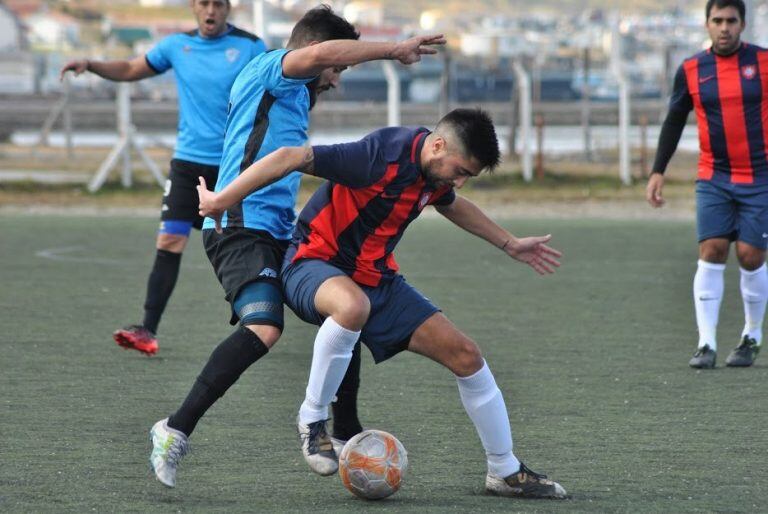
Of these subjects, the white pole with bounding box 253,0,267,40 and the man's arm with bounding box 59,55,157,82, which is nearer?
the man's arm with bounding box 59,55,157,82

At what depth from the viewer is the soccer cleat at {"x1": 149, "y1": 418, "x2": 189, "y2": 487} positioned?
5.05 meters

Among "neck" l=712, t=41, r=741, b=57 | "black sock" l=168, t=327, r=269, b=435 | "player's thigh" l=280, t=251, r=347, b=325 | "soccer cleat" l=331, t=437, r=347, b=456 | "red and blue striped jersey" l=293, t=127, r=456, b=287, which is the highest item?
"neck" l=712, t=41, r=741, b=57

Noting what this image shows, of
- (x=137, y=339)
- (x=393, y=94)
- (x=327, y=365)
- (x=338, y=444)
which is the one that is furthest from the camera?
(x=393, y=94)

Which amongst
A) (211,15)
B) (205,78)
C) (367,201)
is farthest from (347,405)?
(211,15)

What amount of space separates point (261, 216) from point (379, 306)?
63cm

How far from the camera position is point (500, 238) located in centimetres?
555

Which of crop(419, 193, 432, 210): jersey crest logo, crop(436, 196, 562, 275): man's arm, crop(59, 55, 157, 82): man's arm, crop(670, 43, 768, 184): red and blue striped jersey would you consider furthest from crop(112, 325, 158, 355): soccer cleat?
crop(670, 43, 768, 184): red and blue striped jersey

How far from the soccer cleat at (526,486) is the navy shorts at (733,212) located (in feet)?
10.7

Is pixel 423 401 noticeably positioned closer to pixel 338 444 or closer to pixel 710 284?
pixel 338 444

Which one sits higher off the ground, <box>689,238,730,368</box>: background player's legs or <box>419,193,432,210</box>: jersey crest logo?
<box>419,193,432,210</box>: jersey crest logo

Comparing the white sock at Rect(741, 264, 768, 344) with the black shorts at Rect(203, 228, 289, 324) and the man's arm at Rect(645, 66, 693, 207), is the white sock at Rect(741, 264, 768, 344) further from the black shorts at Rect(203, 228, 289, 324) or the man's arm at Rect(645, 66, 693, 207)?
the black shorts at Rect(203, 228, 289, 324)

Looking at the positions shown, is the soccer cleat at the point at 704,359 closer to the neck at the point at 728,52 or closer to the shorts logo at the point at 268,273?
the neck at the point at 728,52

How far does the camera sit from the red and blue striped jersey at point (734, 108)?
799cm

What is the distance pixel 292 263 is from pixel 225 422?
1305 millimetres
